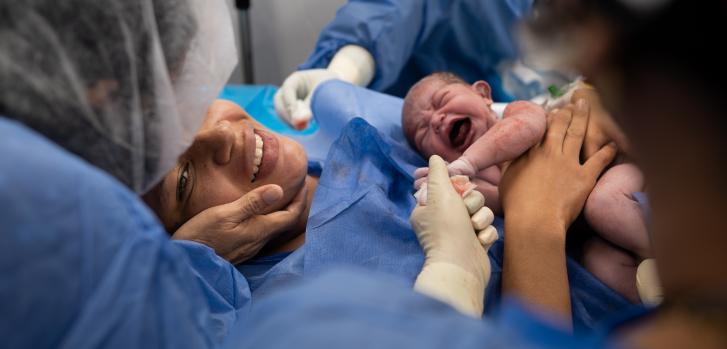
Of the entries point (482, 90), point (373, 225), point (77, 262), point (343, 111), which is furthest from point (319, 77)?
point (77, 262)

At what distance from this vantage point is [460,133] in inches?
59.1

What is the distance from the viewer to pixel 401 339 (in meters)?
0.48

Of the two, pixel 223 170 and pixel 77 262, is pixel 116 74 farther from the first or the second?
pixel 223 170

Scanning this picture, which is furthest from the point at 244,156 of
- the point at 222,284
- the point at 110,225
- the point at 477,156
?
the point at 110,225

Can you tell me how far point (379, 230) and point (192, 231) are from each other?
15.2 inches

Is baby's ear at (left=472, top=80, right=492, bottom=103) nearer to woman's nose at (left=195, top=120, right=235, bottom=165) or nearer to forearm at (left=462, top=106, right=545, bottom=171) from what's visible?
forearm at (left=462, top=106, right=545, bottom=171)

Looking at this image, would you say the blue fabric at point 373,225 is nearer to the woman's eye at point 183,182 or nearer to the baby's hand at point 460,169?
the baby's hand at point 460,169

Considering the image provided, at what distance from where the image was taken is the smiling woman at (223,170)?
121cm

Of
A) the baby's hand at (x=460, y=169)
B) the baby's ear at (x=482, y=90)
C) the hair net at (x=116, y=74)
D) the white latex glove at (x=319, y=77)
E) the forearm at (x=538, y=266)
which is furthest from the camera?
→ the white latex glove at (x=319, y=77)

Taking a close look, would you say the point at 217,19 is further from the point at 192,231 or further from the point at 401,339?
the point at 401,339

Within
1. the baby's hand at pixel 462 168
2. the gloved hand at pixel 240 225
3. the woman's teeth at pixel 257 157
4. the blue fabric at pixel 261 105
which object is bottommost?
the blue fabric at pixel 261 105

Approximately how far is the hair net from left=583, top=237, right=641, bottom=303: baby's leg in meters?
0.81

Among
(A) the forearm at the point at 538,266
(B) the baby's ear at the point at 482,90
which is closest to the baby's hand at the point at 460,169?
(A) the forearm at the point at 538,266

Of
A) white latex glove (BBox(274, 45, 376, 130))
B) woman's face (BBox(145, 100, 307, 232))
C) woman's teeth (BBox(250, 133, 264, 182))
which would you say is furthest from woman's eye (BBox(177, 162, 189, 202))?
white latex glove (BBox(274, 45, 376, 130))
